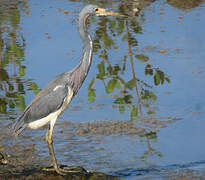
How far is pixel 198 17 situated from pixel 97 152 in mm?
6186

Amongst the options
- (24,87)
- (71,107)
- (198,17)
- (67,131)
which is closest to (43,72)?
(24,87)

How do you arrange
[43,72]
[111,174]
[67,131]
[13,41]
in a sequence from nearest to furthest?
[111,174]
[67,131]
[43,72]
[13,41]

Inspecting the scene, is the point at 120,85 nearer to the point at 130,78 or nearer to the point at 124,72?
the point at 130,78

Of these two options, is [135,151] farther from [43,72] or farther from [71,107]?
[43,72]

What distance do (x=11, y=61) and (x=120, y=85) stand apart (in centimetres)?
215

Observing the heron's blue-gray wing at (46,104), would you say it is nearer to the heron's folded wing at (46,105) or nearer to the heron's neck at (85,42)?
the heron's folded wing at (46,105)

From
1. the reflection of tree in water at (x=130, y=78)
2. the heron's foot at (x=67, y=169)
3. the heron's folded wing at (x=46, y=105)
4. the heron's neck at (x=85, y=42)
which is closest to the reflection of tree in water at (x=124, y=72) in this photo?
the reflection of tree in water at (x=130, y=78)

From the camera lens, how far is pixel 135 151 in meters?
6.44

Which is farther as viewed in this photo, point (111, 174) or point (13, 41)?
point (13, 41)

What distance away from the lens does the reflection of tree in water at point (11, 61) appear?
800 centimetres

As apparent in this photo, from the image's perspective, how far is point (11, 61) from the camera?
955 cm

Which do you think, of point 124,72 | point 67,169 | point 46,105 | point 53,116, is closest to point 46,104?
point 46,105

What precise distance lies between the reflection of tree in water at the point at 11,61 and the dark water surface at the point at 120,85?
15mm

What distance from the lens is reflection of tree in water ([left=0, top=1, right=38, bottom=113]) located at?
8.00m
